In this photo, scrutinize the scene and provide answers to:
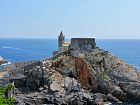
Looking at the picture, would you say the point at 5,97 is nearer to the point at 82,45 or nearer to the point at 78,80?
the point at 78,80

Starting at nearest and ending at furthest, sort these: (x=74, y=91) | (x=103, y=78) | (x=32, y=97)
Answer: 1. (x=32, y=97)
2. (x=74, y=91)
3. (x=103, y=78)

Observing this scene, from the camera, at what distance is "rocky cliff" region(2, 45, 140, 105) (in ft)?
212

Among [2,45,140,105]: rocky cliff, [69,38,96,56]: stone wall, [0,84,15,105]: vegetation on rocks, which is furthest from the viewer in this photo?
[69,38,96,56]: stone wall

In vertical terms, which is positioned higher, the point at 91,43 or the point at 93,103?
the point at 91,43

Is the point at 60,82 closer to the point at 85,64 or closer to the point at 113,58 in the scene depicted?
the point at 85,64

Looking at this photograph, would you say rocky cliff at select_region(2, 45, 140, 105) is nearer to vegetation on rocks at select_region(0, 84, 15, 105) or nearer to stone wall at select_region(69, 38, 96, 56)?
stone wall at select_region(69, 38, 96, 56)

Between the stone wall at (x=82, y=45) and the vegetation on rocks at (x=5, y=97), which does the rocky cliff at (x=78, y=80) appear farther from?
the vegetation on rocks at (x=5, y=97)

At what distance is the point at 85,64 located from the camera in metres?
74.6

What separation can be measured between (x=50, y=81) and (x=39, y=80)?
1968 mm

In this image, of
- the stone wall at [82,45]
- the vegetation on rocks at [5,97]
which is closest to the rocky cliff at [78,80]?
the stone wall at [82,45]

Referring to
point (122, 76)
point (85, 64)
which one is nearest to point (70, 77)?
point (85, 64)

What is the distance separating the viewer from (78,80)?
239ft

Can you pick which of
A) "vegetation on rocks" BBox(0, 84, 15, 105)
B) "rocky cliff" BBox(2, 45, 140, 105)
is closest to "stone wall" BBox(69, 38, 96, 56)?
"rocky cliff" BBox(2, 45, 140, 105)

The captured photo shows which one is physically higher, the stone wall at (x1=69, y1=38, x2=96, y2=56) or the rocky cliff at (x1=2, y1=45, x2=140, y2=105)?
the stone wall at (x1=69, y1=38, x2=96, y2=56)
